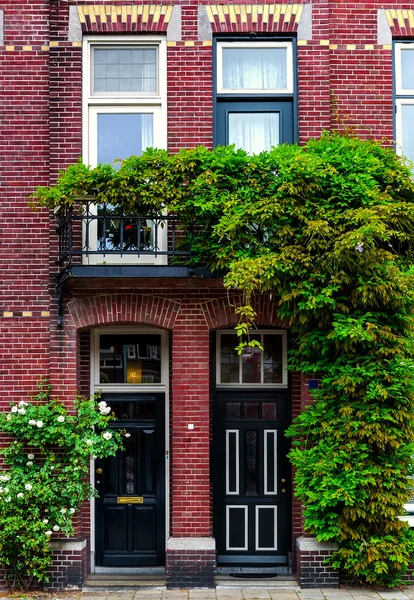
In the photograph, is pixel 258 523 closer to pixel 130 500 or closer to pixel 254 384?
pixel 130 500

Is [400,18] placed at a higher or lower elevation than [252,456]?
higher

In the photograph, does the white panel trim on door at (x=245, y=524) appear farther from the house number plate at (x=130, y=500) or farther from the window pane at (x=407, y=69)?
the window pane at (x=407, y=69)

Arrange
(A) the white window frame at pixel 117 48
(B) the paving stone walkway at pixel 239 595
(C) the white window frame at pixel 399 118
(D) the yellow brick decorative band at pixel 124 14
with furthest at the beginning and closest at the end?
(C) the white window frame at pixel 399 118, (A) the white window frame at pixel 117 48, (D) the yellow brick decorative band at pixel 124 14, (B) the paving stone walkway at pixel 239 595

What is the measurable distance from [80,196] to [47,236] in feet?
3.32

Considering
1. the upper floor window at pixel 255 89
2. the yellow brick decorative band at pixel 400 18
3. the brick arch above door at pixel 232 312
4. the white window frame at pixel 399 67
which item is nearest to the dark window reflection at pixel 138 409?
the brick arch above door at pixel 232 312

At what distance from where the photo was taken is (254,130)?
9328 millimetres

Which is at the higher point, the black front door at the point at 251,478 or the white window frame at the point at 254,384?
the white window frame at the point at 254,384

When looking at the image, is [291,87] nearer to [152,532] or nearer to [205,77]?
[205,77]

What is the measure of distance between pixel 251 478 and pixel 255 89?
5.11m

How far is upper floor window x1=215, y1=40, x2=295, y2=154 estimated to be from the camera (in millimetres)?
9258

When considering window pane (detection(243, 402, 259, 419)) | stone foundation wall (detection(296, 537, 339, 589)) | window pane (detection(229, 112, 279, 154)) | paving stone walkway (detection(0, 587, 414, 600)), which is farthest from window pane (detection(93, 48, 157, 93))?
paving stone walkway (detection(0, 587, 414, 600))

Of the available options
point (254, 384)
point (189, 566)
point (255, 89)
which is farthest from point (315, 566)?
point (255, 89)

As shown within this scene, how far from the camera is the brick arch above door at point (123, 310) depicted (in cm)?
888

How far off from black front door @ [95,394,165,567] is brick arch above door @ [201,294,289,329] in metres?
1.37
